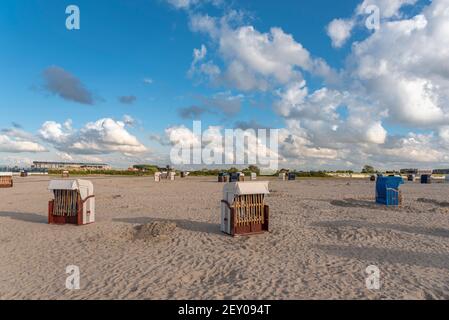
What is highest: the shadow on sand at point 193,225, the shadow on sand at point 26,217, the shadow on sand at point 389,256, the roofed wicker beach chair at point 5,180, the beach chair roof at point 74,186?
the beach chair roof at point 74,186

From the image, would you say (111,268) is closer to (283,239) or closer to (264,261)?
(264,261)

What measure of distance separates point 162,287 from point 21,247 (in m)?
5.79

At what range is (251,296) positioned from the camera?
5723mm

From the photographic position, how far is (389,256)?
834cm

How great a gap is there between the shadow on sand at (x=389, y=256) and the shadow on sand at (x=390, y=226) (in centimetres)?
299

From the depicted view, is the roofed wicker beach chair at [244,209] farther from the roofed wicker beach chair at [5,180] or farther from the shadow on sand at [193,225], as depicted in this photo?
the roofed wicker beach chair at [5,180]

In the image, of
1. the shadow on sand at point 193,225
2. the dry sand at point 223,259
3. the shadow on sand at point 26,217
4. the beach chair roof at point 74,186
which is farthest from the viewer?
the shadow on sand at point 26,217

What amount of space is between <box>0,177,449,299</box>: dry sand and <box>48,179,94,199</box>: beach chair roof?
4.63 feet

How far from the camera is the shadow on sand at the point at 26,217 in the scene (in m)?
13.6

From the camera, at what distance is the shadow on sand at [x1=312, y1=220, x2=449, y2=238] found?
440 inches

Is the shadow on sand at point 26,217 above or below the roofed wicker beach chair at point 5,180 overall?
below

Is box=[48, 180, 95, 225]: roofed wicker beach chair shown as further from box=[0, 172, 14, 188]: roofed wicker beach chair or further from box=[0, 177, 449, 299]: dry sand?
box=[0, 172, 14, 188]: roofed wicker beach chair

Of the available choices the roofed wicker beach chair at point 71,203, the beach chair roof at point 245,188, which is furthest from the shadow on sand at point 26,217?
the beach chair roof at point 245,188

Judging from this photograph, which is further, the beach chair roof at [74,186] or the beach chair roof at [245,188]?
the beach chair roof at [74,186]
